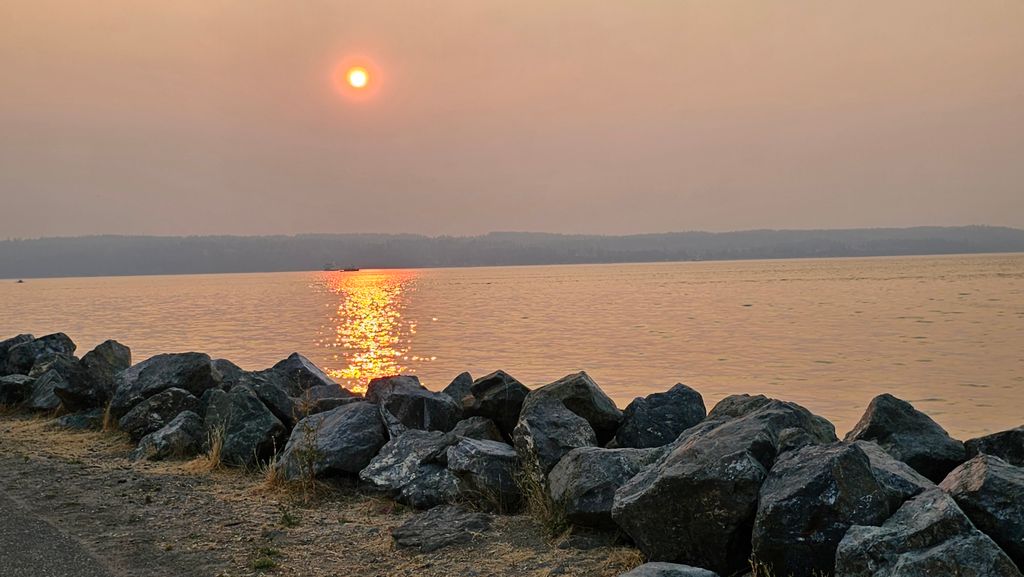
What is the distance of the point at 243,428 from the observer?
37.4 feet

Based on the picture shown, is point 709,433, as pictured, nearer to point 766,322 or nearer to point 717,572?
point 717,572

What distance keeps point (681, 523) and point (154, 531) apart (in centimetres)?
553

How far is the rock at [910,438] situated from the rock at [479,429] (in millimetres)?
4389

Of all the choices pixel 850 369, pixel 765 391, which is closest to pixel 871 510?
pixel 765 391

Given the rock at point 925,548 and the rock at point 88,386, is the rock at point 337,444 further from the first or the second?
the rock at point 88,386

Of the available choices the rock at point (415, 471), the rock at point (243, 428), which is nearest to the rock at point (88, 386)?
the rock at point (243, 428)

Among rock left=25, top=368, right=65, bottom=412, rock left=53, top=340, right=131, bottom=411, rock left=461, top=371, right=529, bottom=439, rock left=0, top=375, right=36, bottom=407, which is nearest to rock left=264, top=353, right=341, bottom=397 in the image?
rock left=53, top=340, right=131, bottom=411

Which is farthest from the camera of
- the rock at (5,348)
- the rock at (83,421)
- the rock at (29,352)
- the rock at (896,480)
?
the rock at (5,348)

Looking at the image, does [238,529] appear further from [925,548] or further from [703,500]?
[925,548]

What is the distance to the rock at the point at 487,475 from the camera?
8.84 m

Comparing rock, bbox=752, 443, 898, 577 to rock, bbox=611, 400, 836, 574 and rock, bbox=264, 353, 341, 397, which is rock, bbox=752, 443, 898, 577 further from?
rock, bbox=264, 353, 341, 397

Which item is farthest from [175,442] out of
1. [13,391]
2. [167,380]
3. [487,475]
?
[13,391]

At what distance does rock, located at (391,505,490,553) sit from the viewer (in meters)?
7.80

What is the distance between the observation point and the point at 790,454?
6504mm
